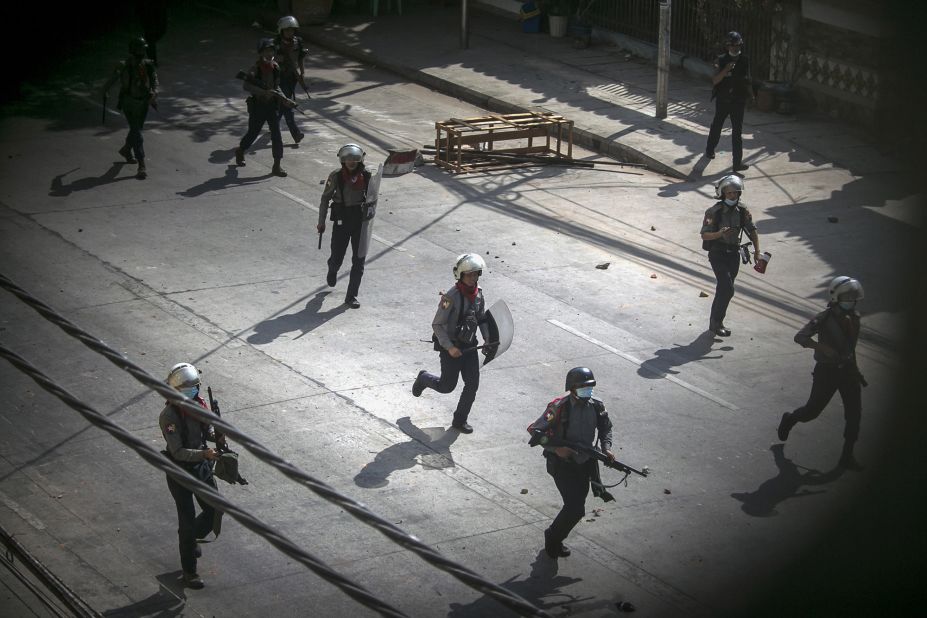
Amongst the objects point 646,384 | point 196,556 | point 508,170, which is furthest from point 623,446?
point 508,170

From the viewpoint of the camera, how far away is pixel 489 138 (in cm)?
2134

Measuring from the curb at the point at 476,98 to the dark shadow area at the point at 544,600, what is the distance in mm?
12201

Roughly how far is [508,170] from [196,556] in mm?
12936

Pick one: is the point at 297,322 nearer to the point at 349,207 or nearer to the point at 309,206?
the point at 349,207

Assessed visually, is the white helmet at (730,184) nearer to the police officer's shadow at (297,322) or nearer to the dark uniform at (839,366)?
the dark uniform at (839,366)

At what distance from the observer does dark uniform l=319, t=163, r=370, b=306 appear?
1505cm

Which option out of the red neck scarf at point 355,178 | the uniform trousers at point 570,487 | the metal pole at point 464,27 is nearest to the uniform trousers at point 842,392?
the uniform trousers at point 570,487

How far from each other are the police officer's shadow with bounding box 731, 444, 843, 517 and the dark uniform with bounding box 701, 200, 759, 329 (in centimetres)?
292

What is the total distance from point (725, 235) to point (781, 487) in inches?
156

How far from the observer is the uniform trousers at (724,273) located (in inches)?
564

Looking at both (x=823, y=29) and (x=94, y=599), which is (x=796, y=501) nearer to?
(x=94, y=599)

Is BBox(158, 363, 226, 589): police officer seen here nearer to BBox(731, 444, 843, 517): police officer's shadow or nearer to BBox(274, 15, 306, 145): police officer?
BBox(731, 444, 843, 517): police officer's shadow

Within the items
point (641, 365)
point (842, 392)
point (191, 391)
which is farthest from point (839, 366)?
point (191, 391)

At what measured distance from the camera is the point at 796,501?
10.9 m
